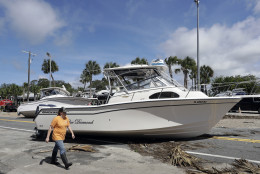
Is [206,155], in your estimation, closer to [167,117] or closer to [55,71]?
[167,117]

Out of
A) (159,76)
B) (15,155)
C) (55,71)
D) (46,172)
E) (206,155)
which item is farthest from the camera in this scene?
(55,71)

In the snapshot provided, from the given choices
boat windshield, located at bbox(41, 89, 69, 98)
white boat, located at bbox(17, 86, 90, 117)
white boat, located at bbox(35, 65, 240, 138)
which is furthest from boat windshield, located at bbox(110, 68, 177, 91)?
boat windshield, located at bbox(41, 89, 69, 98)

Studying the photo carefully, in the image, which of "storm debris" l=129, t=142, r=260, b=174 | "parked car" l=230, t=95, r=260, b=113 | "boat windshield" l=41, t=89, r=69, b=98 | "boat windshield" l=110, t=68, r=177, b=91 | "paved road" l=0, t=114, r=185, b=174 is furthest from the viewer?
"parked car" l=230, t=95, r=260, b=113

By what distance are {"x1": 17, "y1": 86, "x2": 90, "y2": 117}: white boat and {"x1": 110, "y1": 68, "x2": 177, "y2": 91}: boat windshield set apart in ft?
23.6

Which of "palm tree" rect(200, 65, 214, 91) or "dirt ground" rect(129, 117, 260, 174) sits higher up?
"palm tree" rect(200, 65, 214, 91)

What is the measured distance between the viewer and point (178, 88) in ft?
23.2

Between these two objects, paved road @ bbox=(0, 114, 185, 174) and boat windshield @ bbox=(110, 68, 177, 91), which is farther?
boat windshield @ bbox=(110, 68, 177, 91)

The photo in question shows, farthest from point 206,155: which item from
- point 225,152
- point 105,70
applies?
point 105,70

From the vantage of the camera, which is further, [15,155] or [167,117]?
[167,117]

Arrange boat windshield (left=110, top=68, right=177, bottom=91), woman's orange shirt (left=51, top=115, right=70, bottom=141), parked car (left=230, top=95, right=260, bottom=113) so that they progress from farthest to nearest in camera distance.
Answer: parked car (left=230, top=95, right=260, bottom=113) → boat windshield (left=110, top=68, right=177, bottom=91) → woman's orange shirt (left=51, top=115, right=70, bottom=141)

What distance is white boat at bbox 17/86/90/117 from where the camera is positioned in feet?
47.1

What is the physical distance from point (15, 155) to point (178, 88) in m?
5.32

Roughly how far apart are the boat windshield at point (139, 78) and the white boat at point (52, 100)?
7.21 meters

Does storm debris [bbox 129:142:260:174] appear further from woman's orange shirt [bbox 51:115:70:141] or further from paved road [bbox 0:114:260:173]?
woman's orange shirt [bbox 51:115:70:141]
